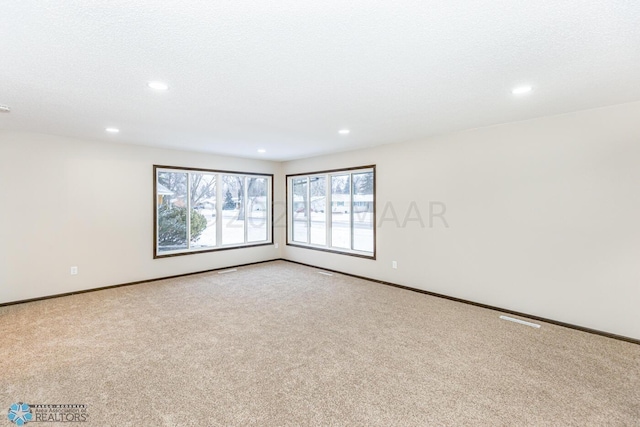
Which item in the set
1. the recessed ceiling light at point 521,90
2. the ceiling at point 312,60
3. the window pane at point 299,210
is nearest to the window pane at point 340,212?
the window pane at point 299,210

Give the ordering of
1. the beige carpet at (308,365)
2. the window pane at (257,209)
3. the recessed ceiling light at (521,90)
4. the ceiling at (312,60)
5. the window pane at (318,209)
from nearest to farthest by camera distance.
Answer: the ceiling at (312,60), the beige carpet at (308,365), the recessed ceiling light at (521,90), the window pane at (318,209), the window pane at (257,209)

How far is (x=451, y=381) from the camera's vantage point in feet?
7.85

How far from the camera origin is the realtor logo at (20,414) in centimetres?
194

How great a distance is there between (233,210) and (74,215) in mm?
2778

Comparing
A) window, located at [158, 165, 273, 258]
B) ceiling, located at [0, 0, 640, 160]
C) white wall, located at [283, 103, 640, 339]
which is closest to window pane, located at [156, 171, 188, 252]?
window, located at [158, 165, 273, 258]

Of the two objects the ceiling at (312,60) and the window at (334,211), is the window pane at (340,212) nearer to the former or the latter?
the window at (334,211)

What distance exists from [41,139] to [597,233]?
7.27 meters

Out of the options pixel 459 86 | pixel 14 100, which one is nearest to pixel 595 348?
pixel 459 86

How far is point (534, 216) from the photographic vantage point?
12.1 ft

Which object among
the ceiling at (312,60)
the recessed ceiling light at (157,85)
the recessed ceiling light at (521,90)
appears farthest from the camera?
the recessed ceiling light at (521,90)

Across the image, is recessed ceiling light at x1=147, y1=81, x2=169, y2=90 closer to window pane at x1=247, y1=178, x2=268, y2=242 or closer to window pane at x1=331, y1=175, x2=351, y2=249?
window pane at x1=331, y1=175, x2=351, y2=249

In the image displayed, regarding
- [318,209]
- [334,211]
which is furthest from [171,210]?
[334,211]

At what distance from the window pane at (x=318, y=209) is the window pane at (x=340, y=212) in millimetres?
233

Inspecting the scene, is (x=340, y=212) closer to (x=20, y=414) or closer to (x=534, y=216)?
(x=534, y=216)
